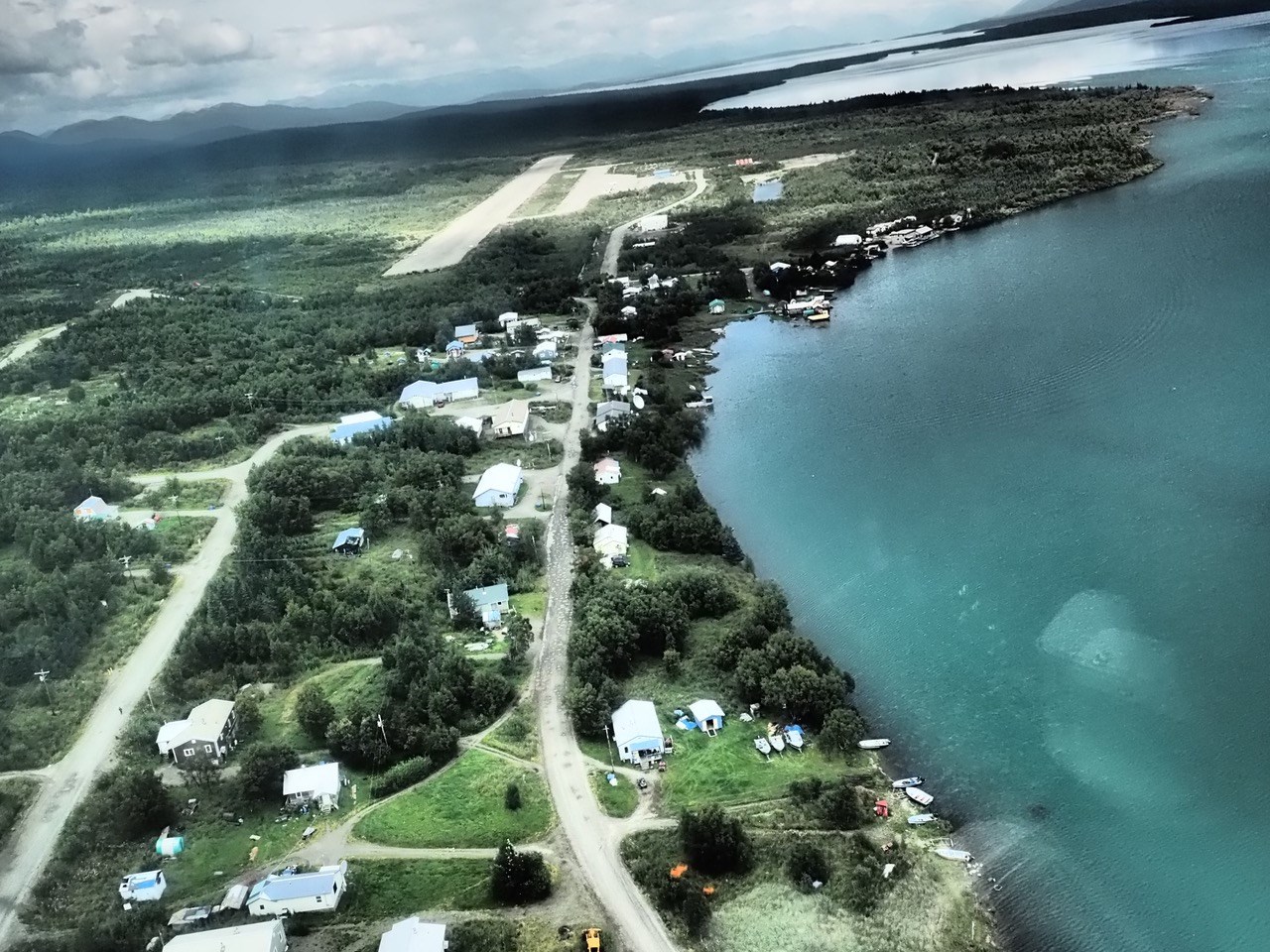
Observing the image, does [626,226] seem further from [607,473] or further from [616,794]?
[616,794]

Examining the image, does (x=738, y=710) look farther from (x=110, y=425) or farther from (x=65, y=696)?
(x=110, y=425)

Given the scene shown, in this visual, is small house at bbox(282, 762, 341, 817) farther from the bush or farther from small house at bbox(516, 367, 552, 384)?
small house at bbox(516, 367, 552, 384)

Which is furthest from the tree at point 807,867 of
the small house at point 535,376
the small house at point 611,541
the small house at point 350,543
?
the small house at point 535,376

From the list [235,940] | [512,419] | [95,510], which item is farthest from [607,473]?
[235,940]

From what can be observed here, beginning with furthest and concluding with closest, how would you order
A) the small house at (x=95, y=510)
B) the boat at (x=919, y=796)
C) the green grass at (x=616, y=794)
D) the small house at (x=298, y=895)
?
1. the small house at (x=95, y=510)
2. the boat at (x=919, y=796)
3. the green grass at (x=616, y=794)
4. the small house at (x=298, y=895)

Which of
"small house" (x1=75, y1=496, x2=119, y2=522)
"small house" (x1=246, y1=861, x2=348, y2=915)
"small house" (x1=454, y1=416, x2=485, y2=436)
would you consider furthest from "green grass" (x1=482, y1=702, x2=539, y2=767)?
"small house" (x1=75, y1=496, x2=119, y2=522)

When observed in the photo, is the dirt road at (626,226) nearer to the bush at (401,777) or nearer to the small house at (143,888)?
the bush at (401,777)
